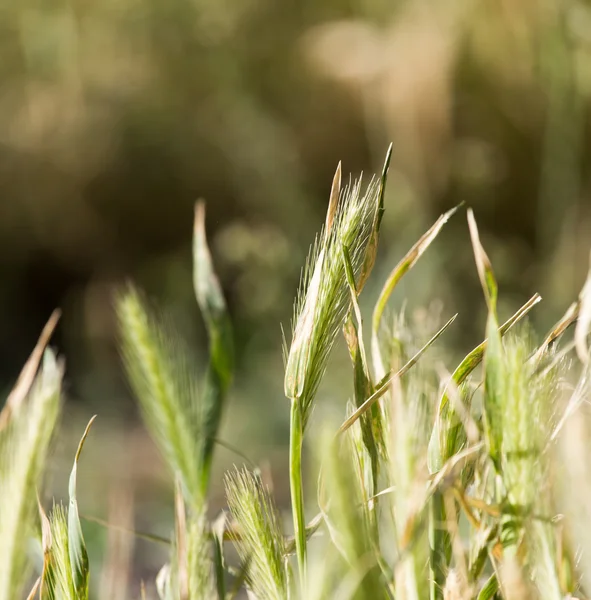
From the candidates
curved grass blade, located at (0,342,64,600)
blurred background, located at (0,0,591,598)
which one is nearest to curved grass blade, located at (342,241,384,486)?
curved grass blade, located at (0,342,64,600)

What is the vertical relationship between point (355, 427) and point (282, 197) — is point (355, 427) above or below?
below

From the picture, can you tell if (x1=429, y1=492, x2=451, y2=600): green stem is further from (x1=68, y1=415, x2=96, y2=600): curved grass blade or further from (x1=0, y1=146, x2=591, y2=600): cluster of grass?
(x1=68, y1=415, x2=96, y2=600): curved grass blade

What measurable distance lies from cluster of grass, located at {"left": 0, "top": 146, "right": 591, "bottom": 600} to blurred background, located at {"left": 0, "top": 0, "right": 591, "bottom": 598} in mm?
902

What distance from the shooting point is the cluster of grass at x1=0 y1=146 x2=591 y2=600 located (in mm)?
222

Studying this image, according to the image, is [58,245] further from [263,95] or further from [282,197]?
[282,197]

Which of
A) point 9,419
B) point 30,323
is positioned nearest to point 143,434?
point 30,323

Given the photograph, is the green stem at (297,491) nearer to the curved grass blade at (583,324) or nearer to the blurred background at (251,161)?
the curved grass blade at (583,324)

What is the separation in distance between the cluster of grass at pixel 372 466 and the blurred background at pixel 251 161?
902 mm

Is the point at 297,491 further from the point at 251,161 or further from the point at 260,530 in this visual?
the point at 251,161

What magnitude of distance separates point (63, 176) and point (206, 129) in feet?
1.56

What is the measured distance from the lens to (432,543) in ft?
0.85

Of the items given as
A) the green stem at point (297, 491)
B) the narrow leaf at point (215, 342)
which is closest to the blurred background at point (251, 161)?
the narrow leaf at point (215, 342)

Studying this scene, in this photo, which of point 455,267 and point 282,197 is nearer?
point 455,267

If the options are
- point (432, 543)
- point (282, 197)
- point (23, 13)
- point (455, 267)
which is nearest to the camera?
point (432, 543)
